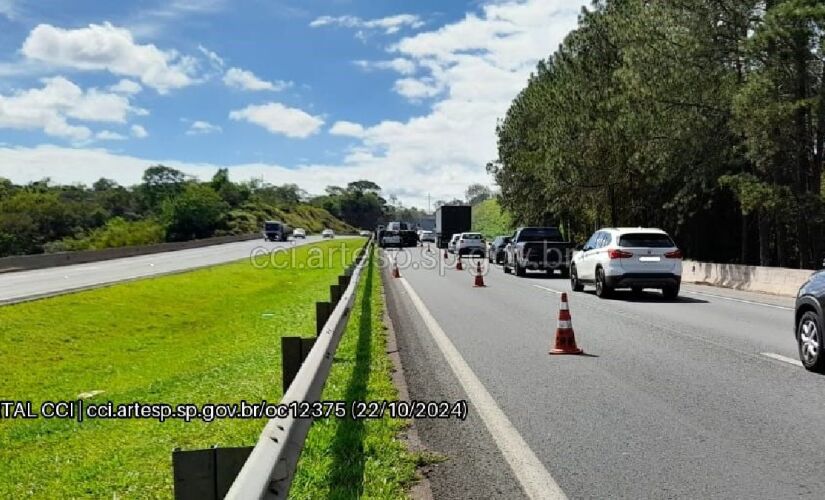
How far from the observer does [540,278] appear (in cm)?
3003

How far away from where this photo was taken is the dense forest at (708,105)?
2675cm

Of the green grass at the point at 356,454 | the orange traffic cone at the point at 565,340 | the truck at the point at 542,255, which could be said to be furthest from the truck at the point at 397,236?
the green grass at the point at 356,454

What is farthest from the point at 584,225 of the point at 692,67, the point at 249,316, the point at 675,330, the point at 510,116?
the point at 675,330

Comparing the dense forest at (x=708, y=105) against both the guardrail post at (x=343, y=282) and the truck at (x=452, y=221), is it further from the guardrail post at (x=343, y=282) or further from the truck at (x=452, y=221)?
the truck at (x=452, y=221)

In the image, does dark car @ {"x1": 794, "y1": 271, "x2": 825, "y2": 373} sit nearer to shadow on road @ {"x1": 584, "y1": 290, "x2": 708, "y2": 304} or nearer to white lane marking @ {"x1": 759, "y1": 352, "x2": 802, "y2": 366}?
white lane marking @ {"x1": 759, "y1": 352, "x2": 802, "y2": 366}

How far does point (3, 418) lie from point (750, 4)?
27979 mm

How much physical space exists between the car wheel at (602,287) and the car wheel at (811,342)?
34.7ft

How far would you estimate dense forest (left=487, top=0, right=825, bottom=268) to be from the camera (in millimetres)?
26750

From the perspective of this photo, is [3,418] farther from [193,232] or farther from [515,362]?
[193,232]

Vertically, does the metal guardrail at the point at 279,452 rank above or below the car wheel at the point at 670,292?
above

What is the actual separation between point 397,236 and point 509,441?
66.6 meters

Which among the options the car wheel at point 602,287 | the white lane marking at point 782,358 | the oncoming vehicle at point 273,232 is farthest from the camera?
the oncoming vehicle at point 273,232

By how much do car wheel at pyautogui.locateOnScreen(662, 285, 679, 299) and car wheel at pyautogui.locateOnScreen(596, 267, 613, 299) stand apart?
4.67 feet

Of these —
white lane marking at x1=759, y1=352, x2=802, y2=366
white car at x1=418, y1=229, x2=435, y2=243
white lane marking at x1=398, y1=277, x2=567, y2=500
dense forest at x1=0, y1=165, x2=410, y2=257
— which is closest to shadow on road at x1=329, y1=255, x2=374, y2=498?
white lane marking at x1=398, y1=277, x2=567, y2=500
